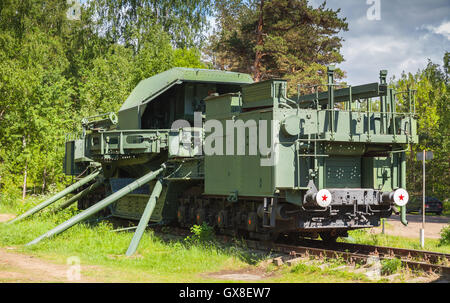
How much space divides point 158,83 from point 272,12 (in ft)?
56.6

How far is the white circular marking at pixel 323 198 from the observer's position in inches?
430

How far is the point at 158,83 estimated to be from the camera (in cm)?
1709

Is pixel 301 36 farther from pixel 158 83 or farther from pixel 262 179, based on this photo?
pixel 262 179

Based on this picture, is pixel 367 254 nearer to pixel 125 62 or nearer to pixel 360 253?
pixel 360 253

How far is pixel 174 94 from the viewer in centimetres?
1781

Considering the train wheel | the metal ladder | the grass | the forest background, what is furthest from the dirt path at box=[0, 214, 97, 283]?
the forest background

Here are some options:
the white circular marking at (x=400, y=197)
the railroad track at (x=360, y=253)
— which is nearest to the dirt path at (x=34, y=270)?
the railroad track at (x=360, y=253)

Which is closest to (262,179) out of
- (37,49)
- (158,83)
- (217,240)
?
(217,240)

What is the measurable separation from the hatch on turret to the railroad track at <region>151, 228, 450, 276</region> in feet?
15.6

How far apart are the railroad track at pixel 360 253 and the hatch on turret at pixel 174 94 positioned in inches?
Answer: 187

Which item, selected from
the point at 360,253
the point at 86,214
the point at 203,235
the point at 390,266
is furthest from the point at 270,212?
the point at 86,214

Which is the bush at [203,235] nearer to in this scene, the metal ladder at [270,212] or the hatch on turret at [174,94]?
the metal ladder at [270,212]

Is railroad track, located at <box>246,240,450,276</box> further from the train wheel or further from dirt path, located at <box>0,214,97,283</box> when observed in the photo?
dirt path, located at <box>0,214,97,283</box>

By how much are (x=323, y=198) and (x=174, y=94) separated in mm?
8192
